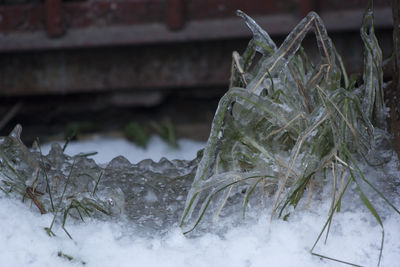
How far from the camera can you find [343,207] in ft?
3.01

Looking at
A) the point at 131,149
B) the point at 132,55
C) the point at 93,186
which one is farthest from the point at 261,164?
the point at 132,55

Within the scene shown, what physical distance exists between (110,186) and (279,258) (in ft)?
1.46

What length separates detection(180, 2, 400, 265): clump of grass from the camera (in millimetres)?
933

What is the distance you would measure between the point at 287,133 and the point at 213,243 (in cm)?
34

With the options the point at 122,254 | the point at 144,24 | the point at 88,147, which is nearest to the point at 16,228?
the point at 122,254

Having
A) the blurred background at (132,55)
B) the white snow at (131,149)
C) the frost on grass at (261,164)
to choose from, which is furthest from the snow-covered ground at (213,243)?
the blurred background at (132,55)

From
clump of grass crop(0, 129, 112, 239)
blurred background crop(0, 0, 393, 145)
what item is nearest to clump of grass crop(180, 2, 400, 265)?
clump of grass crop(0, 129, 112, 239)

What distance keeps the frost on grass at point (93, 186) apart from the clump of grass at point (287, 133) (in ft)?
0.32

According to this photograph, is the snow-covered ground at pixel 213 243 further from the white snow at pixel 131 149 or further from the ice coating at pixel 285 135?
the white snow at pixel 131 149

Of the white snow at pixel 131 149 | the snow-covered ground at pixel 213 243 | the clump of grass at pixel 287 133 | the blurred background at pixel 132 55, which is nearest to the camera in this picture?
the snow-covered ground at pixel 213 243

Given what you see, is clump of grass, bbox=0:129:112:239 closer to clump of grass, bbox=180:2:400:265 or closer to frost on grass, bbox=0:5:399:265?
frost on grass, bbox=0:5:399:265

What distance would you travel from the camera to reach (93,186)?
41.1 inches

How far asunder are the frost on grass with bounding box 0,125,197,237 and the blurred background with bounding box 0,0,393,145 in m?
1.87

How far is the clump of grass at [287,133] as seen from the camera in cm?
93
